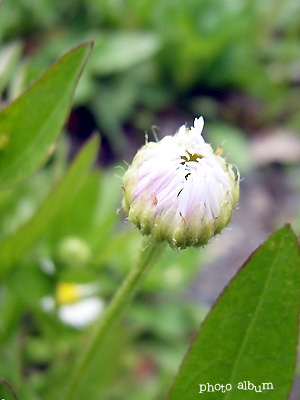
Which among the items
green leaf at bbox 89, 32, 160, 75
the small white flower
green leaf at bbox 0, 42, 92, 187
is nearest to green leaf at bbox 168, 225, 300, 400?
green leaf at bbox 0, 42, 92, 187

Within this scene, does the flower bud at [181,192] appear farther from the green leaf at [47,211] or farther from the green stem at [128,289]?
the green leaf at [47,211]

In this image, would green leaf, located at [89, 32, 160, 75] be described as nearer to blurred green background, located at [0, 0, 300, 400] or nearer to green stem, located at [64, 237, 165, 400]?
blurred green background, located at [0, 0, 300, 400]

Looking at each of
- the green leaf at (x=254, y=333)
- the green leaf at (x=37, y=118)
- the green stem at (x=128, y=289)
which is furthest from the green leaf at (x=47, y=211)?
the green leaf at (x=254, y=333)

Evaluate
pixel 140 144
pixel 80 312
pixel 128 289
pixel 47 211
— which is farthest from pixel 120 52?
pixel 128 289

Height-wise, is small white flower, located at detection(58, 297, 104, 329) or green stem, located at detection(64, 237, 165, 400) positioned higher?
small white flower, located at detection(58, 297, 104, 329)

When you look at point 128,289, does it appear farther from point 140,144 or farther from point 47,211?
point 140,144
